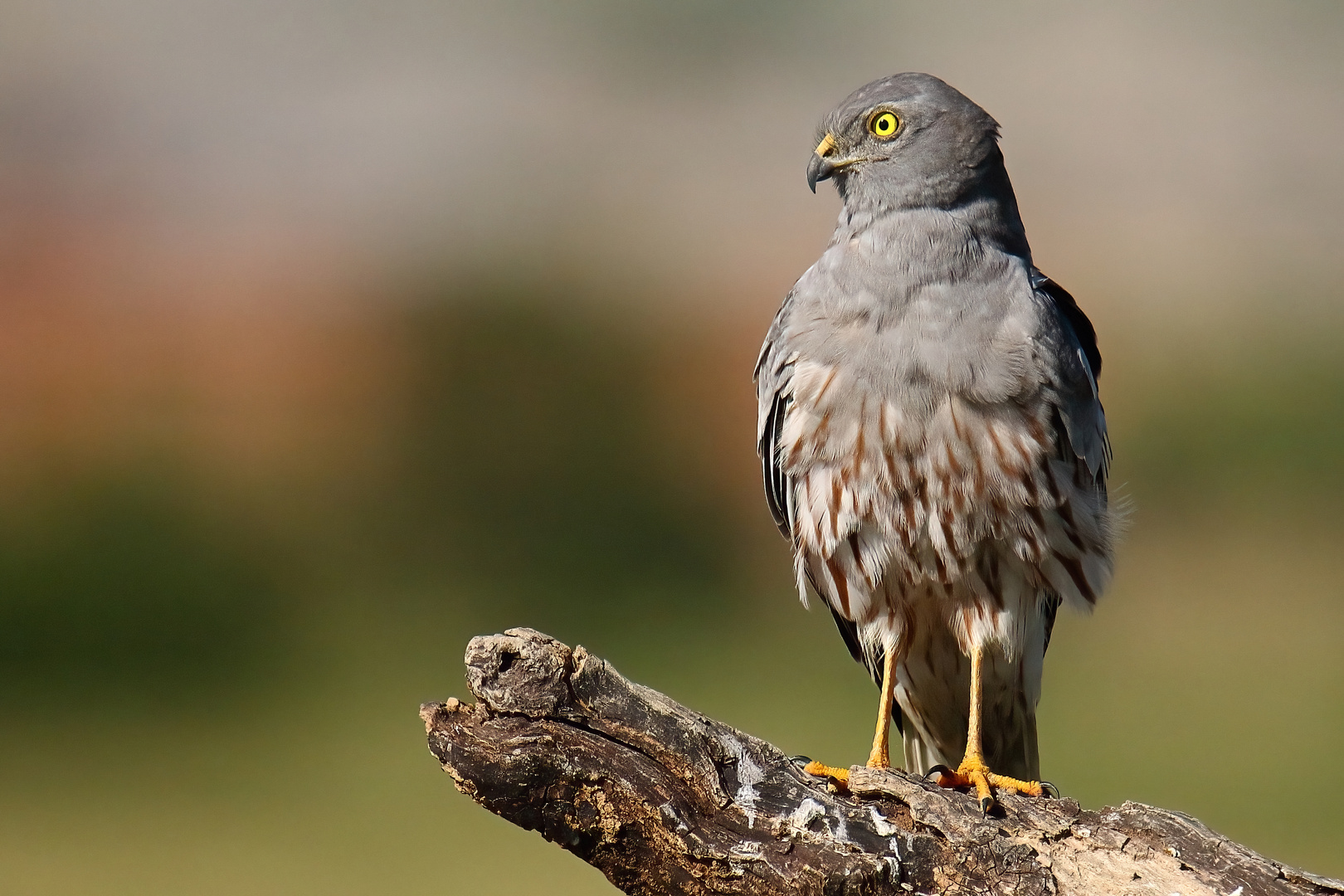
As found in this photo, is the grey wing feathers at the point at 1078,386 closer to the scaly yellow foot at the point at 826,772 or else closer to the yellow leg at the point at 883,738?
the yellow leg at the point at 883,738

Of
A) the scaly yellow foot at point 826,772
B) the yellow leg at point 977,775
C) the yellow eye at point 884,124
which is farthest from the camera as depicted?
the yellow eye at point 884,124

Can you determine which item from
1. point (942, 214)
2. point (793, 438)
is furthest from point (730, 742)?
point (942, 214)

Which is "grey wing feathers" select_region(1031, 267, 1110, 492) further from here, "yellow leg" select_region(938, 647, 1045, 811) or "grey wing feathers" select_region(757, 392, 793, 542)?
"grey wing feathers" select_region(757, 392, 793, 542)

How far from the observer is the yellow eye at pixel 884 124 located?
11.3ft

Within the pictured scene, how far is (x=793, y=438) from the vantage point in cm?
351

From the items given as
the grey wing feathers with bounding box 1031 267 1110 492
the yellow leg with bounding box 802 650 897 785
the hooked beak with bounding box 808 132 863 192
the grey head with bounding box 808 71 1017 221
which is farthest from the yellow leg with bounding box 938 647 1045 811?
the hooked beak with bounding box 808 132 863 192

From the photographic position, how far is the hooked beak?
354 cm

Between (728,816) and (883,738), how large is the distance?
1015mm

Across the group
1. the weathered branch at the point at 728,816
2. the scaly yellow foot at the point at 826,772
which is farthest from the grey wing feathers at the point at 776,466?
the weathered branch at the point at 728,816

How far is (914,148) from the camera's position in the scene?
342cm

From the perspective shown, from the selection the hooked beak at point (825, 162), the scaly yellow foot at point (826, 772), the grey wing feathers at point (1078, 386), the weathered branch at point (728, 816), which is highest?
the hooked beak at point (825, 162)

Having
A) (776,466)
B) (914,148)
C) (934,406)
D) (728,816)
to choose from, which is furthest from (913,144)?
(728,816)

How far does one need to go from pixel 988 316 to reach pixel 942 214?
1.11ft

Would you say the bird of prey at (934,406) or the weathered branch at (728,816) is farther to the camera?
the bird of prey at (934,406)
